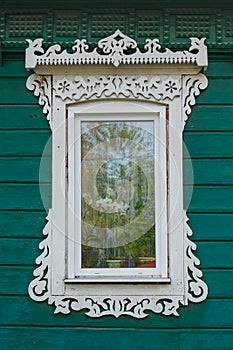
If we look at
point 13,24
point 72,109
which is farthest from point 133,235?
point 13,24

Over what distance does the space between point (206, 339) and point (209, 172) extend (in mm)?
926

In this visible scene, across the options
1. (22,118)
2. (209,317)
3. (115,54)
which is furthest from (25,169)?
(209,317)

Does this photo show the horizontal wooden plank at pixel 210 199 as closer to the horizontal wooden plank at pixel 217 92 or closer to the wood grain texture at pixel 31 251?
the wood grain texture at pixel 31 251

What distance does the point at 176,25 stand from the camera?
328 cm

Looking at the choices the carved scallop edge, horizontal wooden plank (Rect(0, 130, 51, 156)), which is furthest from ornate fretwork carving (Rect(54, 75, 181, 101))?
the carved scallop edge

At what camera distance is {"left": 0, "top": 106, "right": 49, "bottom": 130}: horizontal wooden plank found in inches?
128

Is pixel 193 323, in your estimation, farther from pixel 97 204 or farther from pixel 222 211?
pixel 97 204

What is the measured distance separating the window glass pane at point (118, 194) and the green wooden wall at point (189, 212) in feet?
0.75

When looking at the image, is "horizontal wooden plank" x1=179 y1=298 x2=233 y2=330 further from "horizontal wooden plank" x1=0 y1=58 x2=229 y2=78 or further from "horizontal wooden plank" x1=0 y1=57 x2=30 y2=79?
"horizontal wooden plank" x1=0 y1=57 x2=30 y2=79

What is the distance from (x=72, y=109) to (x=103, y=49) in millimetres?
386

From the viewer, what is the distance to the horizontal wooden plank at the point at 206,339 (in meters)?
3.11

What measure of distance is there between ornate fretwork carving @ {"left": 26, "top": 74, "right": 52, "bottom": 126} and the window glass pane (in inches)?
9.7

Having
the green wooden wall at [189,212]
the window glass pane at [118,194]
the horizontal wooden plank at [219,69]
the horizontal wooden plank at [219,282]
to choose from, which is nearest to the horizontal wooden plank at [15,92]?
the green wooden wall at [189,212]

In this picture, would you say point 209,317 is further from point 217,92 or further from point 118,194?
point 217,92
